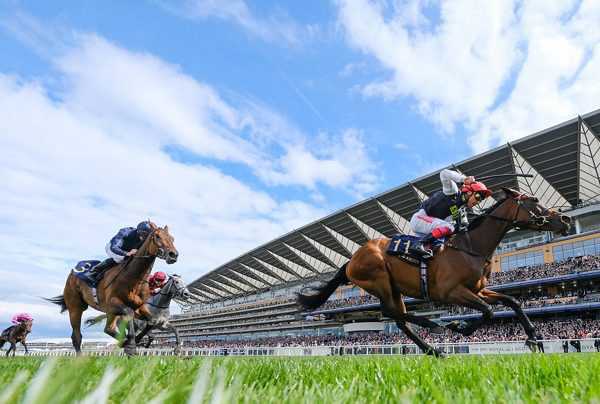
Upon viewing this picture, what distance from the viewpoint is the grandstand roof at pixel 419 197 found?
37.7 meters

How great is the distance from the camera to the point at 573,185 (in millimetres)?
41500

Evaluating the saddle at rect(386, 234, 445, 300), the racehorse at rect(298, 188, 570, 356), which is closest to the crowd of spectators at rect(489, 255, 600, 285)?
the racehorse at rect(298, 188, 570, 356)

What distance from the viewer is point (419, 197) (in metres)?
47.7

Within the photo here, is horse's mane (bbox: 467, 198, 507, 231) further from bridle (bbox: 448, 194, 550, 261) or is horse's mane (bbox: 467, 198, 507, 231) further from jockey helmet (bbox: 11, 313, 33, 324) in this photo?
jockey helmet (bbox: 11, 313, 33, 324)

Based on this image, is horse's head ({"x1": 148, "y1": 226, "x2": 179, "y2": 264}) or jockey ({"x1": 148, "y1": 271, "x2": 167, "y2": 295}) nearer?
horse's head ({"x1": 148, "y1": 226, "x2": 179, "y2": 264})

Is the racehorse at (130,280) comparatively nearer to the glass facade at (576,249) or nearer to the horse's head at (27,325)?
the horse's head at (27,325)

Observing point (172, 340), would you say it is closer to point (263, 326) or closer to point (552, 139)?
point (263, 326)

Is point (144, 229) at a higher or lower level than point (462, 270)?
higher

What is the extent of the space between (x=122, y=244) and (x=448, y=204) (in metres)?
5.51

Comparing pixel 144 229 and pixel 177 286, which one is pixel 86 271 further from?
pixel 177 286

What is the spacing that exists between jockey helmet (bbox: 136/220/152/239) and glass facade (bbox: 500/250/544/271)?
4411 centimetres

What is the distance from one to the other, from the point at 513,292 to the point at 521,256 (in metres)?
4.30

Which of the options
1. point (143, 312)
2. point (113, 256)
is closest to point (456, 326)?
point (143, 312)

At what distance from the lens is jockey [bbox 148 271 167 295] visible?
10.9m
